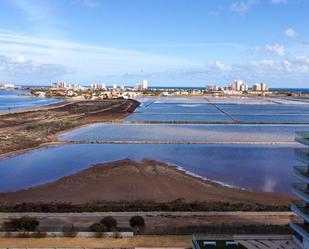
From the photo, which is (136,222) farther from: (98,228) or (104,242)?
(104,242)

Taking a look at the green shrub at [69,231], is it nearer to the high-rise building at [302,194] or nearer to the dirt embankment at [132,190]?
the dirt embankment at [132,190]

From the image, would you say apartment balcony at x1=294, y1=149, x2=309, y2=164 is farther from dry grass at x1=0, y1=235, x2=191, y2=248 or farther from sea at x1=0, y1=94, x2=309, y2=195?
sea at x1=0, y1=94, x2=309, y2=195

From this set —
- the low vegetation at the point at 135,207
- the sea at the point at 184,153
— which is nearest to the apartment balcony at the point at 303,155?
the low vegetation at the point at 135,207

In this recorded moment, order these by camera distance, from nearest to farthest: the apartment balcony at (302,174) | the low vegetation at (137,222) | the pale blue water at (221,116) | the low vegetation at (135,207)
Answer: the apartment balcony at (302,174), the low vegetation at (137,222), the low vegetation at (135,207), the pale blue water at (221,116)

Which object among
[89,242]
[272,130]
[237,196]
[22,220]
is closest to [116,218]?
[89,242]

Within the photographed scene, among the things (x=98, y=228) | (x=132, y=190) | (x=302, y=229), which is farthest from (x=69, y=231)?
(x=302, y=229)

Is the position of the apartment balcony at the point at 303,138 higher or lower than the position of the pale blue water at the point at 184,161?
higher

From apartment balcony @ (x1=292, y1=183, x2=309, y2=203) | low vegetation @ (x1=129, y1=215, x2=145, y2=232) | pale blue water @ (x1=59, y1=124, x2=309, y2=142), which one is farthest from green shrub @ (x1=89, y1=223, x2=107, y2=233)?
pale blue water @ (x1=59, y1=124, x2=309, y2=142)
